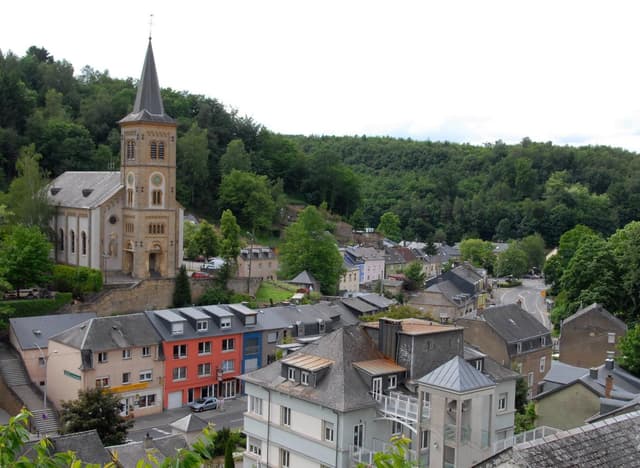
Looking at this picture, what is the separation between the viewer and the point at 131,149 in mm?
53188

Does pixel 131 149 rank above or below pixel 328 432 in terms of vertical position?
above

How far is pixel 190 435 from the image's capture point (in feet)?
100

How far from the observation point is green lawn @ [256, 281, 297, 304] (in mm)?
56188

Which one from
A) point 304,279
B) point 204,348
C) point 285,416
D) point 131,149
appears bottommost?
point 204,348

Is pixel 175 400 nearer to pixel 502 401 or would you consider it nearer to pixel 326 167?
pixel 502 401

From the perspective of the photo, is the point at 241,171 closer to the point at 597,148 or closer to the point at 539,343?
the point at 539,343

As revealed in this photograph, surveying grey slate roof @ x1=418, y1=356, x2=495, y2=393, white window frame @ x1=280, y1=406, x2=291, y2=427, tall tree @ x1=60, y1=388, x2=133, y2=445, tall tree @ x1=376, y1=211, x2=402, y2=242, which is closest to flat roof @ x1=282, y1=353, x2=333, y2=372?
white window frame @ x1=280, y1=406, x2=291, y2=427

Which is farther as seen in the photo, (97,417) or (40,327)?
(40,327)

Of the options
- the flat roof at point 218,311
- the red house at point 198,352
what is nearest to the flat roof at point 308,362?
the red house at point 198,352

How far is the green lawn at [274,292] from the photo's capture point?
184ft

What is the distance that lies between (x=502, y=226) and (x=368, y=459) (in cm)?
11364

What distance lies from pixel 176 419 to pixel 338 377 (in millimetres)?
16334

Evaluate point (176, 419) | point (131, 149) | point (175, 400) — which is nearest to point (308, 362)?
point (176, 419)

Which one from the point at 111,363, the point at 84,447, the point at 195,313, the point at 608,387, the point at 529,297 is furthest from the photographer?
the point at 529,297
